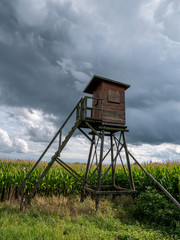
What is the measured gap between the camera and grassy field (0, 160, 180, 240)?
6652mm

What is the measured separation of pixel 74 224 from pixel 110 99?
24.6ft

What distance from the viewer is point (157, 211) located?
854 cm

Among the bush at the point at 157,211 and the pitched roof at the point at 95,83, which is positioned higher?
the pitched roof at the point at 95,83

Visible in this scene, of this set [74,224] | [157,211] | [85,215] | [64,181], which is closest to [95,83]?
[64,181]

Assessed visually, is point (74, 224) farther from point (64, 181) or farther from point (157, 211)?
point (64, 181)

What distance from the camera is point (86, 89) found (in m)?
13.7

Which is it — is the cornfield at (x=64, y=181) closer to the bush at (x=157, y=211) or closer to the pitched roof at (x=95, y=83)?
the bush at (x=157, y=211)

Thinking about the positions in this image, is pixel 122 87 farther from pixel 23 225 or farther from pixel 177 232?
pixel 23 225

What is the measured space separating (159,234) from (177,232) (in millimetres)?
794

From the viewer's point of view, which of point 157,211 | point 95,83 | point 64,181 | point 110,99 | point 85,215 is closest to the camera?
point 157,211

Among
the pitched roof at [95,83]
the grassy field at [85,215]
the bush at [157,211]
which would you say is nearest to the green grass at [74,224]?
the grassy field at [85,215]

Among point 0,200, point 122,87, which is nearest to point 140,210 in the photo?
point 122,87

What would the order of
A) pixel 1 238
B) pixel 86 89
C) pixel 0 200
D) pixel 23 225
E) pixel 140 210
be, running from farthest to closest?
pixel 86 89
pixel 0 200
pixel 140 210
pixel 23 225
pixel 1 238

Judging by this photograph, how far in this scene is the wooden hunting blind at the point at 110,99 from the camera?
1168 centimetres
